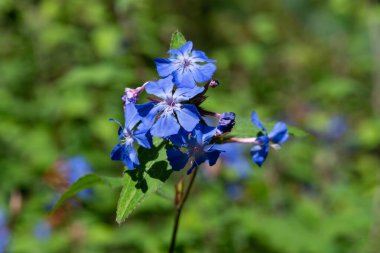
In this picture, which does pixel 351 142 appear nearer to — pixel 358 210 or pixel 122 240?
pixel 358 210

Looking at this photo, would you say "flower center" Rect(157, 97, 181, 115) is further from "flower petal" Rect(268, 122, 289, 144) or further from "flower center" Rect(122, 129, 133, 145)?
"flower petal" Rect(268, 122, 289, 144)

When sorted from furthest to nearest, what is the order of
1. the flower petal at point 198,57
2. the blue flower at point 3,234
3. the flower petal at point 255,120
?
the blue flower at point 3,234
the flower petal at point 255,120
the flower petal at point 198,57

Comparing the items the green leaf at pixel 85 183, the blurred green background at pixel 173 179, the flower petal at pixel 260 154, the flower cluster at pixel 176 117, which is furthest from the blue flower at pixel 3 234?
the flower petal at pixel 260 154

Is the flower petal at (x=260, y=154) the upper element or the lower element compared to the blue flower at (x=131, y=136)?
upper

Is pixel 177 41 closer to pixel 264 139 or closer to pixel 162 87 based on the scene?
pixel 162 87

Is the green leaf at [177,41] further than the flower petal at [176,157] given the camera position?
Yes

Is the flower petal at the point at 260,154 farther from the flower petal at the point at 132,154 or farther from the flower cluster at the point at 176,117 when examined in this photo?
the flower petal at the point at 132,154

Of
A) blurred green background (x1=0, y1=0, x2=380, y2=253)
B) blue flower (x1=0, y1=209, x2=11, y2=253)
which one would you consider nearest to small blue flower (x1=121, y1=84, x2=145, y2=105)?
blurred green background (x1=0, y1=0, x2=380, y2=253)
